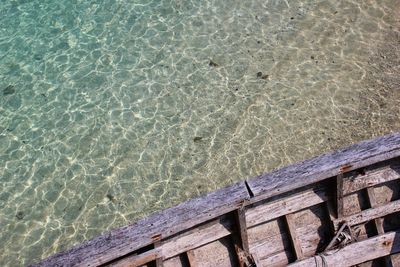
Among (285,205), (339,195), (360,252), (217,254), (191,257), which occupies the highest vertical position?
(339,195)

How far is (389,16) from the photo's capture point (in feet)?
38.7

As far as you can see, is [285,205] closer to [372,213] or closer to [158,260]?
[372,213]

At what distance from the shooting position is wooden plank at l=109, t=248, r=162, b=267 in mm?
5992

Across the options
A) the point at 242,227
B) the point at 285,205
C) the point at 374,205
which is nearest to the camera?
the point at 242,227

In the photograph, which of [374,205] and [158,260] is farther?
[374,205]

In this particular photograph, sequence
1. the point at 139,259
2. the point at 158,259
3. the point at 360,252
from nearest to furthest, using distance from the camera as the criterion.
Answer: the point at 139,259 → the point at 158,259 → the point at 360,252

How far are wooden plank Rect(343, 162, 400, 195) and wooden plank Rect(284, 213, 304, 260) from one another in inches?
35.5

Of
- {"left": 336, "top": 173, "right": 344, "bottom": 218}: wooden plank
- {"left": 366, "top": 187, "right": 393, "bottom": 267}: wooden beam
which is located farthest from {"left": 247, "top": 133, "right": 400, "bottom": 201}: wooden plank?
{"left": 366, "top": 187, "right": 393, "bottom": 267}: wooden beam

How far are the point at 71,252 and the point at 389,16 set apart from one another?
389 inches

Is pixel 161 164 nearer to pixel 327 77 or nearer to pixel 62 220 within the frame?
pixel 62 220

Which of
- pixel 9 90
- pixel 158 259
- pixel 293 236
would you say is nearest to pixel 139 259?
pixel 158 259

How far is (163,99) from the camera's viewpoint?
10.8 metres

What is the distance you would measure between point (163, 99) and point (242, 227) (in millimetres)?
A: 4947

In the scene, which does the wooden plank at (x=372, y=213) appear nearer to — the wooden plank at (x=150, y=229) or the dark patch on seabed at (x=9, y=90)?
the wooden plank at (x=150, y=229)
